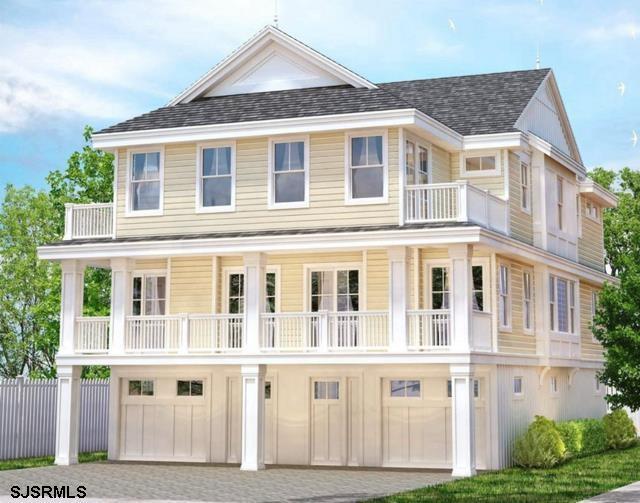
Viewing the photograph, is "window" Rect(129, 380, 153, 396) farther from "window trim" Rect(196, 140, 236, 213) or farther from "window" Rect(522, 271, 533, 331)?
"window" Rect(522, 271, 533, 331)

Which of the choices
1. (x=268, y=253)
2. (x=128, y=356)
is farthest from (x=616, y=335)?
(x=128, y=356)

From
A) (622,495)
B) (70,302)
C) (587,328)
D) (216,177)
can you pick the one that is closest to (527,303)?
(587,328)

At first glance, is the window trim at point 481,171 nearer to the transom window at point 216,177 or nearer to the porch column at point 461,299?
the porch column at point 461,299

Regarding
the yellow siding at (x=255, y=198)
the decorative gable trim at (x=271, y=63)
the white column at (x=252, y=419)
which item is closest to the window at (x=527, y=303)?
the yellow siding at (x=255, y=198)

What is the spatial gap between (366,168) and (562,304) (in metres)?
9.43

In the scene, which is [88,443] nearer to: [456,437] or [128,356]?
[128,356]

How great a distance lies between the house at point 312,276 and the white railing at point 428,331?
1.9 inches

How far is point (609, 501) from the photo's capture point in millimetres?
20281

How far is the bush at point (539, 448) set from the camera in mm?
27953

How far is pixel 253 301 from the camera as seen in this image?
28.2 m

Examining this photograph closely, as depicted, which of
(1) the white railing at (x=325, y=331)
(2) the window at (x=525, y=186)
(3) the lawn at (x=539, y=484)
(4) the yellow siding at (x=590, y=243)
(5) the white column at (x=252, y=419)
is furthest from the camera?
(4) the yellow siding at (x=590, y=243)

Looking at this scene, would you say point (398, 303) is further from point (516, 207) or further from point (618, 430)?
point (618, 430)

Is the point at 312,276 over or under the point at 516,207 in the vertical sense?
under

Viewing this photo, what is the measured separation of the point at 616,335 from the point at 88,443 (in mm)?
16027
